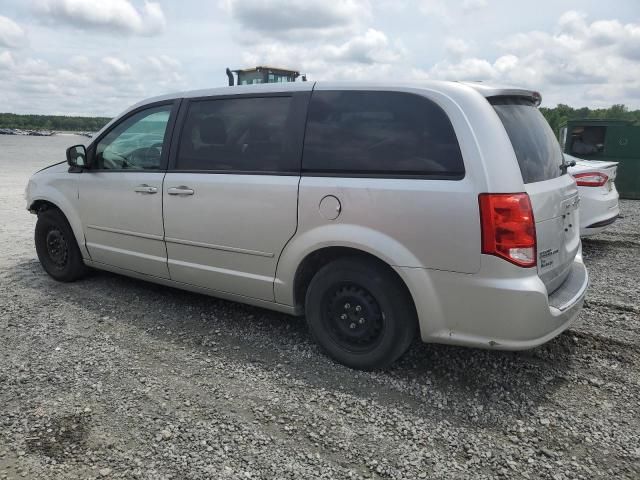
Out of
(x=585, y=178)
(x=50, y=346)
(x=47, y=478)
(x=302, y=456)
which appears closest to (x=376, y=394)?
(x=302, y=456)

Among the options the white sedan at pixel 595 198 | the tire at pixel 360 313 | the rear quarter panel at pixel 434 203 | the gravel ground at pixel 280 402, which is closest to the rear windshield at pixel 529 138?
the rear quarter panel at pixel 434 203

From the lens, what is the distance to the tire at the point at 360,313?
324cm

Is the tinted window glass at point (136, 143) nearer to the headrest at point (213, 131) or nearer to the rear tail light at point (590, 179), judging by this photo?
the headrest at point (213, 131)

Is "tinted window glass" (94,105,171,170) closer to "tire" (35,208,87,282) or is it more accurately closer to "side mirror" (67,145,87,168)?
"side mirror" (67,145,87,168)

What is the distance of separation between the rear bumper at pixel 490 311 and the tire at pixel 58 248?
3.58 meters

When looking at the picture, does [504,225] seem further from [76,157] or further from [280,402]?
[76,157]

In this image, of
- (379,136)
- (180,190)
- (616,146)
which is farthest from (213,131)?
(616,146)

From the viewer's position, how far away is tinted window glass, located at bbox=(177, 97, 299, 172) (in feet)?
12.0

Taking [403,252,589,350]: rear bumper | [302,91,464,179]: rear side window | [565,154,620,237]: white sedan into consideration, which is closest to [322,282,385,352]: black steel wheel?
[403,252,589,350]: rear bumper

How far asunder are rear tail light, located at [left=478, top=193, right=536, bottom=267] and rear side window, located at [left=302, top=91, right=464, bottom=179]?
0.81 feet

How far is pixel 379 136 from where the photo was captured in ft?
10.7

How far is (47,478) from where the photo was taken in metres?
2.47

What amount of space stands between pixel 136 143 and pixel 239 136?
1.25 m

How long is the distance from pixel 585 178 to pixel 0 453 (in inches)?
261
